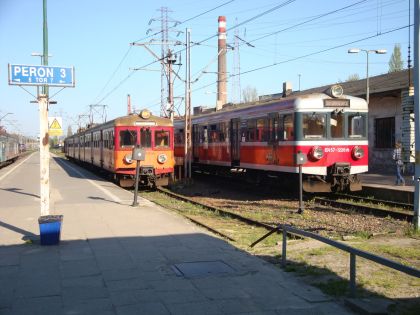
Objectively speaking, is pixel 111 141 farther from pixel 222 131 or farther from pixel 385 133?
pixel 385 133

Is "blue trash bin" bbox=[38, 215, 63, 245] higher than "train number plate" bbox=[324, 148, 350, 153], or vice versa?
"train number plate" bbox=[324, 148, 350, 153]

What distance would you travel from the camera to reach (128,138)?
66.7ft

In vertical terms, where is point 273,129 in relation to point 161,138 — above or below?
above

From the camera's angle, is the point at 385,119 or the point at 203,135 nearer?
the point at 203,135

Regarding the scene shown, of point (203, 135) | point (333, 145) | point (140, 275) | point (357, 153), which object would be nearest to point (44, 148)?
point (140, 275)

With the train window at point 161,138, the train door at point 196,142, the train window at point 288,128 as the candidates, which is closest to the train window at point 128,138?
the train window at point 161,138

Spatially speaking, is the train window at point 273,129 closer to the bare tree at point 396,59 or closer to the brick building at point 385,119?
the brick building at point 385,119

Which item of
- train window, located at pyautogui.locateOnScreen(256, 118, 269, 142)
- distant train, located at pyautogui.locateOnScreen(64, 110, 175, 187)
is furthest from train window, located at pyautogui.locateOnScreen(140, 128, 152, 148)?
train window, located at pyautogui.locateOnScreen(256, 118, 269, 142)

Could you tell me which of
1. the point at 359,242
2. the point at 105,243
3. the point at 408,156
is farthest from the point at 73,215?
the point at 408,156

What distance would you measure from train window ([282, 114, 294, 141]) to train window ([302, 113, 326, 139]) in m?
0.37

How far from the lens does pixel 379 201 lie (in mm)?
14992

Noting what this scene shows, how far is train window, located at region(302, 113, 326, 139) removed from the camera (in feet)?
48.2

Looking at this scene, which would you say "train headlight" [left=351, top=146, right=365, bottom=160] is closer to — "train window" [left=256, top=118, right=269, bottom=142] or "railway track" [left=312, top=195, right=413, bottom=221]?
"railway track" [left=312, top=195, right=413, bottom=221]

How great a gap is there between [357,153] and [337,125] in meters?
1.07
